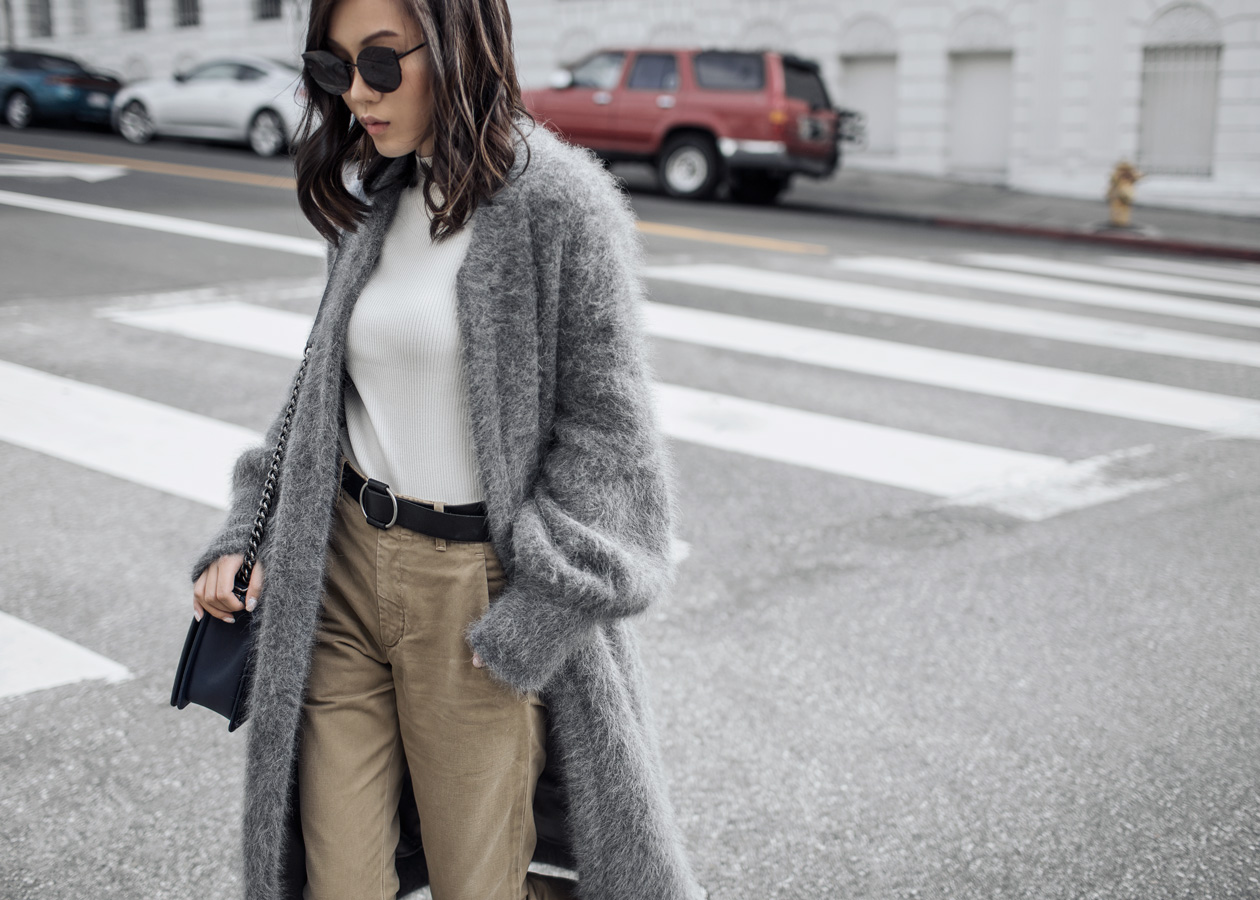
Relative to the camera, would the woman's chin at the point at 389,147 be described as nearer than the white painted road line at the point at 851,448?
Yes

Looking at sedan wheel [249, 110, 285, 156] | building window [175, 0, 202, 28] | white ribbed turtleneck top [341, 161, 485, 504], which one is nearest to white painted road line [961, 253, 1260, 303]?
white ribbed turtleneck top [341, 161, 485, 504]

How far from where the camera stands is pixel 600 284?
2004mm

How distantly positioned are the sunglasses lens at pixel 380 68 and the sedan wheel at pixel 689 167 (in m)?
14.6

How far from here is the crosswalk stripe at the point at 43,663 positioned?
3764 millimetres

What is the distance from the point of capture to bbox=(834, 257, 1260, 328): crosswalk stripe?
1018 centimetres

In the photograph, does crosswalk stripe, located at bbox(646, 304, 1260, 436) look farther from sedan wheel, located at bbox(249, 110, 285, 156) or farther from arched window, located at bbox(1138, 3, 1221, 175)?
arched window, located at bbox(1138, 3, 1221, 175)

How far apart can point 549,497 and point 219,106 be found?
63.5 feet

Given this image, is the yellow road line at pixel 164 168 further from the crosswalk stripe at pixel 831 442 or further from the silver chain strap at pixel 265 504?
the silver chain strap at pixel 265 504

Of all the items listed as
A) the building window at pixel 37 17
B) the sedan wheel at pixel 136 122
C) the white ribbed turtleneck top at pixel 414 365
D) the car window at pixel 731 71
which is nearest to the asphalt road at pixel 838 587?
the white ribbed turtleneck top at pixel 414 365

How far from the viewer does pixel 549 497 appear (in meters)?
2.04

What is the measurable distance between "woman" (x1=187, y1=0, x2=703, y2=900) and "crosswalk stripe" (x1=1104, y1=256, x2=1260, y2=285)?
11729mm

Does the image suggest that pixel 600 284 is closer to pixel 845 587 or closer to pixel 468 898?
pixel 468 898

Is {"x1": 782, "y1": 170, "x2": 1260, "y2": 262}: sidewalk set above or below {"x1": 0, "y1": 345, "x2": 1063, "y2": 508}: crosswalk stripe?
above

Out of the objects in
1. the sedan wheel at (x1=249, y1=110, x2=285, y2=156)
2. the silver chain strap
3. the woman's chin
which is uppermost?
the sedan wheel at (x1=249, y1=110, x2=285, y2=156)
